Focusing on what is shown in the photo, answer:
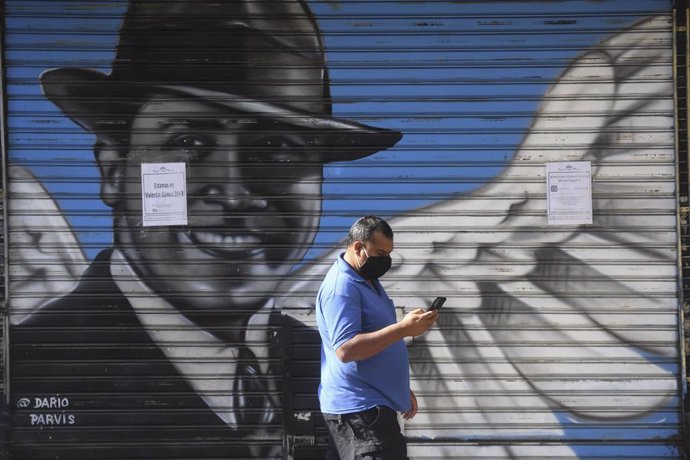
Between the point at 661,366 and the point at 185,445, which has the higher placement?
the point at 661,366

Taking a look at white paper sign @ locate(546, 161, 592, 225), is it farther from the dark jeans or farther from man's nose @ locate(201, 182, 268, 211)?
the dark jeans

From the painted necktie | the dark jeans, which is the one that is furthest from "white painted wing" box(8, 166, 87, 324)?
the dark jeans

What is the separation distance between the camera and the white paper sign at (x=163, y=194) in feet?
18.5

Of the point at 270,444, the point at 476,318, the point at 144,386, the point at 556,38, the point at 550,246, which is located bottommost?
the point at 270,444

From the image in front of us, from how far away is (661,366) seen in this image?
558 centimetres

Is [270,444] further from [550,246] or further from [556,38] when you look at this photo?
[556,38]

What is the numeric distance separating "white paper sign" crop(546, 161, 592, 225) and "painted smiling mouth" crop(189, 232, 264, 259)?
2009 millimetres

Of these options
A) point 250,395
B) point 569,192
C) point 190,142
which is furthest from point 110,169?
point 569,192

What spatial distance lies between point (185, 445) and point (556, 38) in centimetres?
376

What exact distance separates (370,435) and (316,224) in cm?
200

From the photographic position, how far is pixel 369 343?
386 centimetres

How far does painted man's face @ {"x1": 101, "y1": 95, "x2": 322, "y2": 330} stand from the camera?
5.64 m

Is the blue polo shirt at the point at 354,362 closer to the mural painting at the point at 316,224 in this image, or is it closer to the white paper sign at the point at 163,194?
the mural painting at the point at 316,224

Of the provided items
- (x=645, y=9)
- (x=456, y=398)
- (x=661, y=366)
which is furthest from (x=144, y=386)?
(x=645, y=9)
